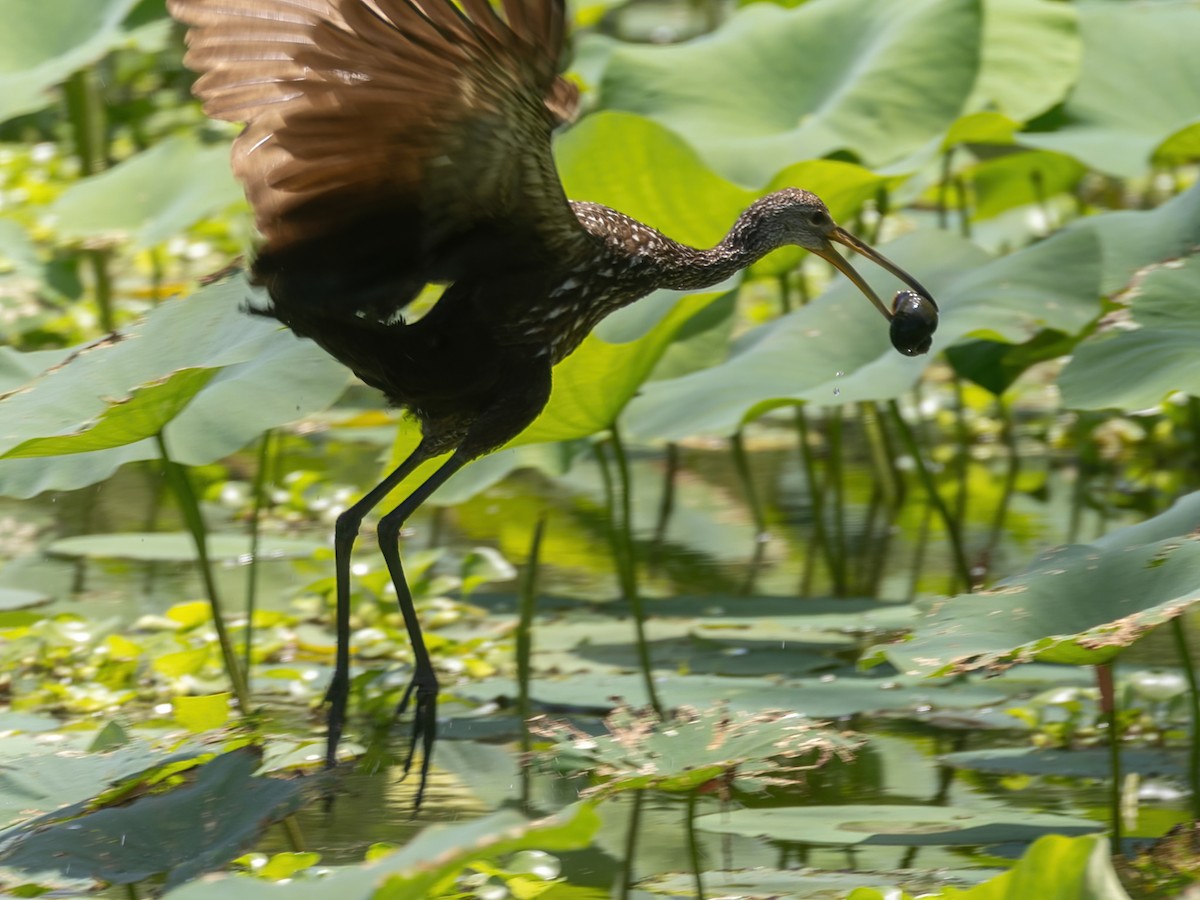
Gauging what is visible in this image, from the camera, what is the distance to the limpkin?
2.62 metres

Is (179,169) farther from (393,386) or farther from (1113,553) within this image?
(1113,553)

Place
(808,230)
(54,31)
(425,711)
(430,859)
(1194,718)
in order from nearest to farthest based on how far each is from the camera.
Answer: (430,859) < (1194,718) < (425,711) < (808,230) < (54,31)

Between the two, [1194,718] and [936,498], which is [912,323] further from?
[936,498]

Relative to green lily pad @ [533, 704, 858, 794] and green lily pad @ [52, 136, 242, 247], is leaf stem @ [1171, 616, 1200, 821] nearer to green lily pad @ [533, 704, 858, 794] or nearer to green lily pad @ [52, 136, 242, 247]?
green lily pad @ [533, 704, 858, 794]

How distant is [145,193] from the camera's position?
5.23 m

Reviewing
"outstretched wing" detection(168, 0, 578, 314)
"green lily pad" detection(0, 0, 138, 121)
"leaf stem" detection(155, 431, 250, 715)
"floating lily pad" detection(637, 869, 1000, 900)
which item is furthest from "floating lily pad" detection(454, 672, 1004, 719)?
"green lily pad" detection(0, 0, 138, 121)

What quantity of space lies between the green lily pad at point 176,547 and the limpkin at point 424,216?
3.72 ft

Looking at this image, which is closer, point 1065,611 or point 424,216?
point 1065,611

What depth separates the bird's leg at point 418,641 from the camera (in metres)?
3.10

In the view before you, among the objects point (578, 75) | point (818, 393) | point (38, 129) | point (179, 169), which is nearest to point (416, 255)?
point (818, 393)

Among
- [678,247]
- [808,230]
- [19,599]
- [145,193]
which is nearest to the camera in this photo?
[678,247]

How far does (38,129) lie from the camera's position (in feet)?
26.8

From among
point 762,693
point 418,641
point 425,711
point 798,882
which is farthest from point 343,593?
point 798,882

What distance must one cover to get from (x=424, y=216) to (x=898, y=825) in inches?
47.8
